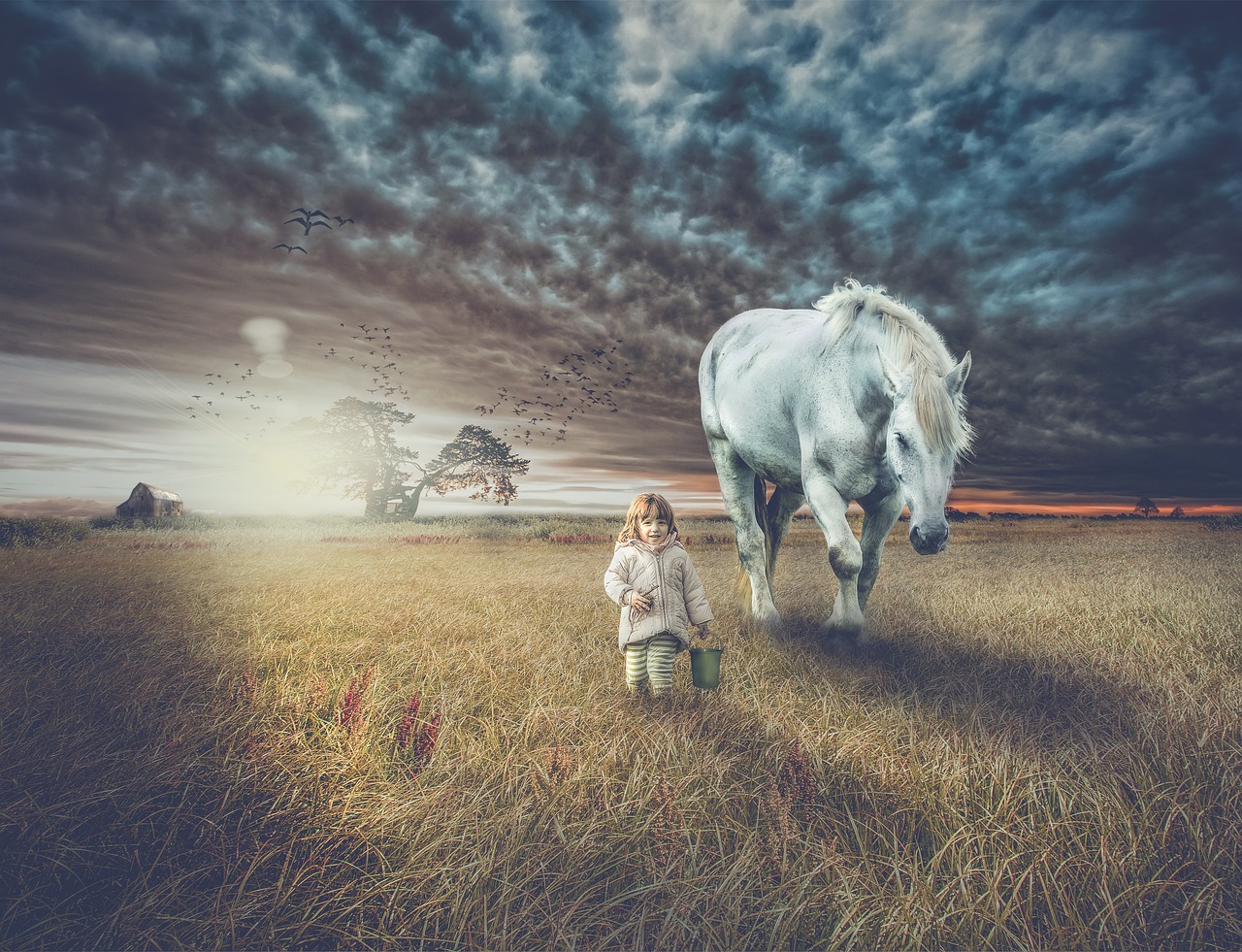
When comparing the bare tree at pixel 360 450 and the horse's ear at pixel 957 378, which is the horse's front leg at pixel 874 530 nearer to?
the horse's ear at pixel 957 378

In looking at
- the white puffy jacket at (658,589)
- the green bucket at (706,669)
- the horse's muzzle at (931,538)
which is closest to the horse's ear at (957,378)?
the horse's muzzle at (931,538)

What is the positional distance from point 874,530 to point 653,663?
7.79 ft

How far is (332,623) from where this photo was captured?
4914mm

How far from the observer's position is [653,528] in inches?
136

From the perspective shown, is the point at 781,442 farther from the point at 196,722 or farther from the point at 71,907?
the point at 71,907

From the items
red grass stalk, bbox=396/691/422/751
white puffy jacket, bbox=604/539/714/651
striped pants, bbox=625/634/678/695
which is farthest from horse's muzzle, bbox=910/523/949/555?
red grass stalk, bbox=396/691/422/751

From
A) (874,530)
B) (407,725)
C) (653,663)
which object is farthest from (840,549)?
(407,725)

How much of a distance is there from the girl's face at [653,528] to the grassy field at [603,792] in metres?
0.97

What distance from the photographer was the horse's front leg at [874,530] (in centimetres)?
441

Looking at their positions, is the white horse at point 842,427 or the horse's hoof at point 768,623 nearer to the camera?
the white horse at point 842,427

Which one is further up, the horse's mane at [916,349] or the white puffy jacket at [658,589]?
the horse's mane at [916,349]

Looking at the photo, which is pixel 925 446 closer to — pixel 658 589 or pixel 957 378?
pixel 957 378

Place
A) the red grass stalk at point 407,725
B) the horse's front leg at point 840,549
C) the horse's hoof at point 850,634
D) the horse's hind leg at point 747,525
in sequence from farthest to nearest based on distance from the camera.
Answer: the horse's hind leg at point 747,525 → the horse's hoof at point 850,634 → the horse's front leg at point 840,549 → the red grass stalk at point 407,725

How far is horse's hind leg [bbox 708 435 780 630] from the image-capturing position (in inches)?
196
